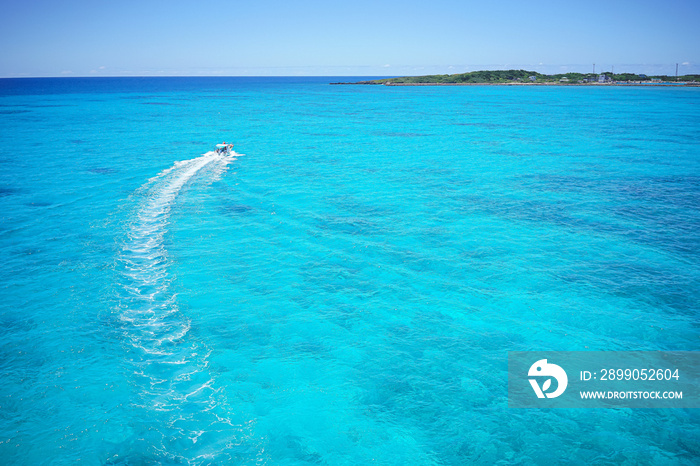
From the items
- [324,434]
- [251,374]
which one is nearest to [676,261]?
[324,434]

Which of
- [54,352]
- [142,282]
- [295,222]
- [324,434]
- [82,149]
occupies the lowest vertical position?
[324,434]

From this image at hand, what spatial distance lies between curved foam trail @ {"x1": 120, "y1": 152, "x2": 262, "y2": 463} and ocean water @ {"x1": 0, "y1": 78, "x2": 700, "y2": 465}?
7cm

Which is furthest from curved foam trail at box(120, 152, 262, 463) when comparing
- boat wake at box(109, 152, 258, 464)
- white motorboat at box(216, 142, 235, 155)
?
white motorboat at box(216, 142, 235, 155)

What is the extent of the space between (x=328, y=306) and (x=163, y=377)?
7386 mm

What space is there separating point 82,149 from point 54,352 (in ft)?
145

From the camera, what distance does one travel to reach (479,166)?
147ft

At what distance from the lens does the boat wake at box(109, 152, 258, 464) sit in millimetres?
11953

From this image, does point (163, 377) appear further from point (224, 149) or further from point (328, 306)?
point (224, 149)

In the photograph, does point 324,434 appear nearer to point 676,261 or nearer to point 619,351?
point 619,351

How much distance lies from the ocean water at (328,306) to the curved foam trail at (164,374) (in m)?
0.07

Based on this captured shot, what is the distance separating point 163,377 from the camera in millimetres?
14531

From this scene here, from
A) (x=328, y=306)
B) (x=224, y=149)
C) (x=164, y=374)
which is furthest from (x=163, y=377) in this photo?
(x=224, y=149)

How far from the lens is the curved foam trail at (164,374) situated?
12.1 meters

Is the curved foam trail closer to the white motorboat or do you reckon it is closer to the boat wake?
the boat wake
